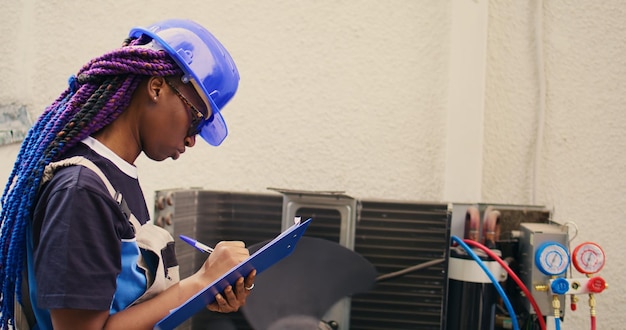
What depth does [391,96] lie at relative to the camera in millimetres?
2094

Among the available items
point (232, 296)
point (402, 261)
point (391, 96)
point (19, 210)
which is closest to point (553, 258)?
point (402, 261)

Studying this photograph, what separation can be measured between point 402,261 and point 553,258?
439mm

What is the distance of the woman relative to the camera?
2.80ft

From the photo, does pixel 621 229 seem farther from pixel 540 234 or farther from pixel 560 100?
pixel 540 234

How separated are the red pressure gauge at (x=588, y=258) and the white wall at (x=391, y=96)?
56 cm

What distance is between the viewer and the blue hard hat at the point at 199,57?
40.5 inches

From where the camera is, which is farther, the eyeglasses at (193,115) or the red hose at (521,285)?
the red hose at (521,285)

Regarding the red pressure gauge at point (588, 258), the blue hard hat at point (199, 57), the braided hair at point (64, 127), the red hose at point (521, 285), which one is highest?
the blue hard hat at point (199, 57)

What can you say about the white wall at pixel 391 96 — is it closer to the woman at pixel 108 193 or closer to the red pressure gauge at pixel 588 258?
the red pressure gauge at pixel 588 258

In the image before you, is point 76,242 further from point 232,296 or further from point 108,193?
point 232,296

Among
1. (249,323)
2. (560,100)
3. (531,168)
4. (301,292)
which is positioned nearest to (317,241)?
(301,292)

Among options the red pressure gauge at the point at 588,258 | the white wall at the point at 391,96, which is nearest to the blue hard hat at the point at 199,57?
the white wall at the point at 391,96

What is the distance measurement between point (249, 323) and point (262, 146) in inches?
30.7

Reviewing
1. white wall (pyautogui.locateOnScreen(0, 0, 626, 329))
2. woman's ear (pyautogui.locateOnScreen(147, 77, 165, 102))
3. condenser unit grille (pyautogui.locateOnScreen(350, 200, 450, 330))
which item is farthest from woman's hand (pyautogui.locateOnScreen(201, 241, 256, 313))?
white wall (pyautogui.locateOnScreen(0, 0, 626, 329))
